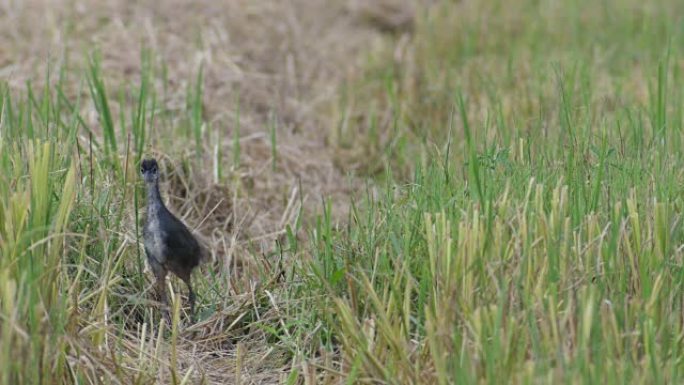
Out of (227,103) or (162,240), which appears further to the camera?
(227,103)

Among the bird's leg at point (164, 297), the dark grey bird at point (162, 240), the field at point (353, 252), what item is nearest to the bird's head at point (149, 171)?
the dark grey bird at point (162, 240)

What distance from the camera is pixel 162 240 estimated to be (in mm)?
4188

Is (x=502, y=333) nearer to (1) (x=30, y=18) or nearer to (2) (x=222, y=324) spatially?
(2) (x=222, y=324)

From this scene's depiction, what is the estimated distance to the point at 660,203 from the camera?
394 centimetres

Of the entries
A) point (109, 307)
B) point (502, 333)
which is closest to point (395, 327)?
point (502, 333)

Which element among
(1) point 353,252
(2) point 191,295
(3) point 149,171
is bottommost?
(2) point 191,295

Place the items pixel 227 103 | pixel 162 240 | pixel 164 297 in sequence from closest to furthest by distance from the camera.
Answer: pixel 162 240 < pixel 164 297 < pixel 227 103

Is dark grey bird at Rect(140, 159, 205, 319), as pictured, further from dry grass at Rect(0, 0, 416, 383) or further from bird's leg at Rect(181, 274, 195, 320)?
dry grass at Rect(0, 0, 416, 383)

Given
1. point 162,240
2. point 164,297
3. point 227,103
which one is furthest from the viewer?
point 227,103

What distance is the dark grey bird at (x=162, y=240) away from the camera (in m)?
4.19

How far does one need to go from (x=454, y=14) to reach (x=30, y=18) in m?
2.83

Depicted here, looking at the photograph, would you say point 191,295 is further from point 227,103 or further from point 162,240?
point 227,103

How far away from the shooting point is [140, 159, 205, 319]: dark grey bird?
419 cm

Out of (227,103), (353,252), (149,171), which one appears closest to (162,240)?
(149,171)
